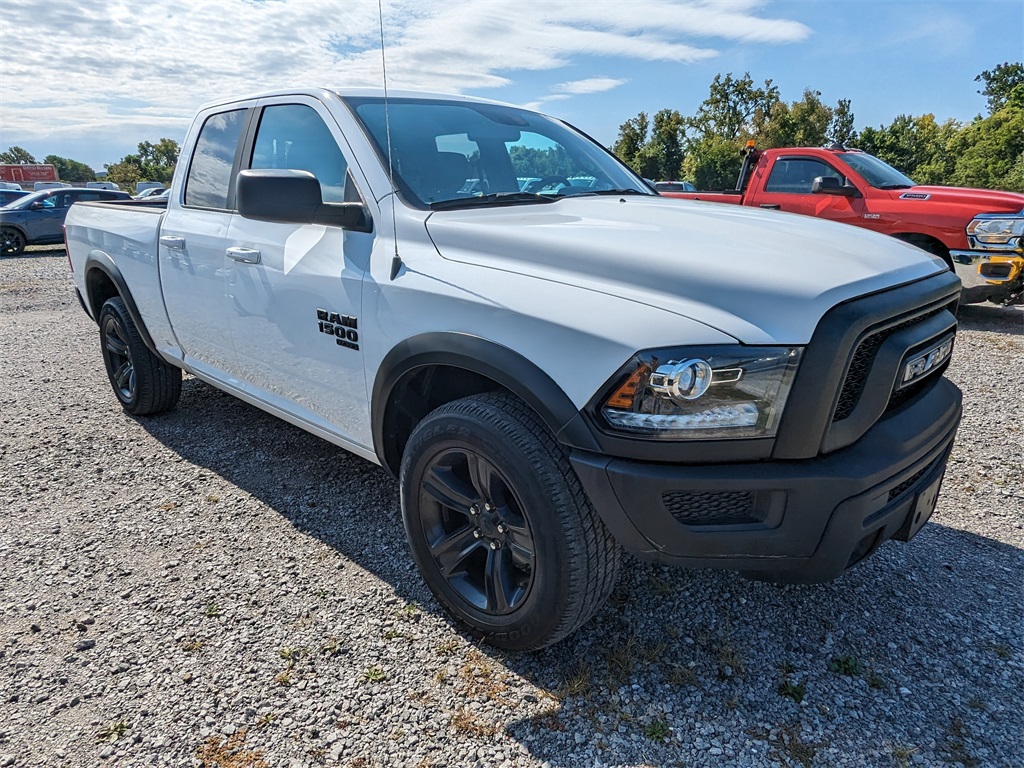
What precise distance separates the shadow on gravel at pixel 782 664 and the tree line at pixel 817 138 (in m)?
30.3

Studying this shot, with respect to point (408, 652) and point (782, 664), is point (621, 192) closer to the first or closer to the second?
point (782, 664)

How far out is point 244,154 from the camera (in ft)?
11.2

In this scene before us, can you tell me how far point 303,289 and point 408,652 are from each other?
1.48 m

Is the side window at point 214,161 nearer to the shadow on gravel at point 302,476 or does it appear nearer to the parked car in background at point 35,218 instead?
the shadow on gravel at point 302,476

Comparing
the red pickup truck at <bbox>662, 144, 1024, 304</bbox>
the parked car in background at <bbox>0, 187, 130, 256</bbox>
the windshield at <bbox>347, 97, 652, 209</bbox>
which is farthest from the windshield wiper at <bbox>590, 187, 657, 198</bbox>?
the parked car in background at <bbox>0, 187, 130, 256</bbox>

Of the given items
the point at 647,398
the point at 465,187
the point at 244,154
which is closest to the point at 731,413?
the point at 647,398

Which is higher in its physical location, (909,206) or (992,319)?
(909,206)

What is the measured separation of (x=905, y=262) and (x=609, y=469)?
1.24 metres

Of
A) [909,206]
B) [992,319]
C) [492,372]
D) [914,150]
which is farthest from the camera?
[914,150]

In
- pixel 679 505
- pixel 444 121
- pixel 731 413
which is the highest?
pixel 444 121

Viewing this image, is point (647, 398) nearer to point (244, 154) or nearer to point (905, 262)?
point (905, 262)

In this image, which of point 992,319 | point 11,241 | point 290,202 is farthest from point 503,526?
point 11,241

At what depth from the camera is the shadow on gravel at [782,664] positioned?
1998mm

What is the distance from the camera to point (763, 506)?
183 cm
